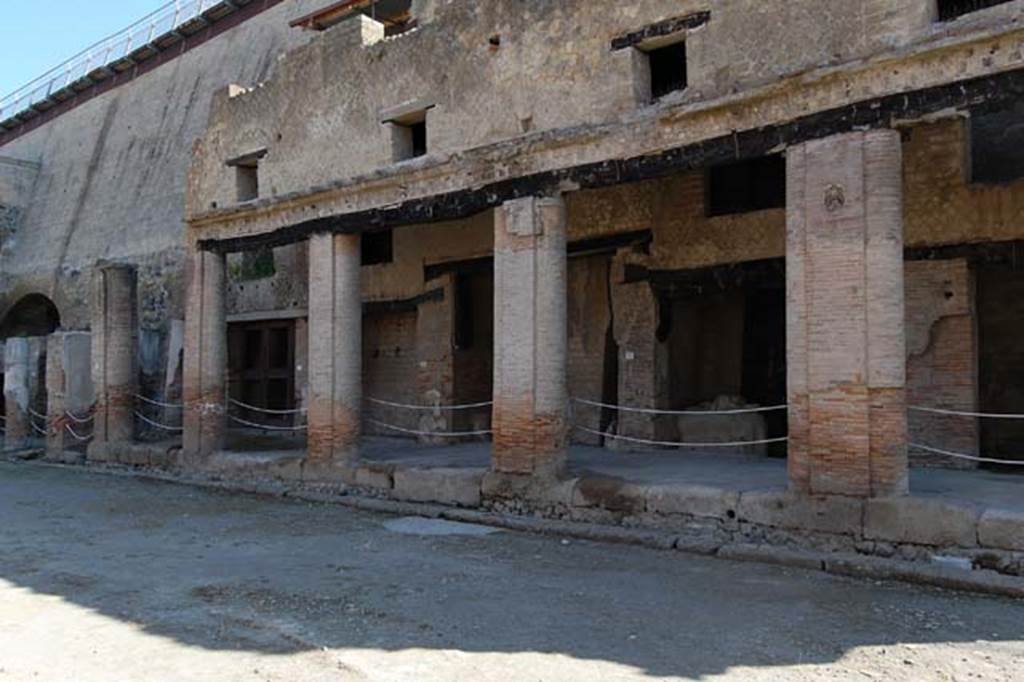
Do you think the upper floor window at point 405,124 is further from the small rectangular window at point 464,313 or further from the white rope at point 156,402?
the white rope at point 156,402

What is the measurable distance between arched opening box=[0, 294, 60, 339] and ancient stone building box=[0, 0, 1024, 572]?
25.6 ft

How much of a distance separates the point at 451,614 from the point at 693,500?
127 inches

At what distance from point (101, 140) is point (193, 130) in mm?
5621

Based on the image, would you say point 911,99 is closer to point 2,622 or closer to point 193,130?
point 2,622

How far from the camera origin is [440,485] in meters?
10.6

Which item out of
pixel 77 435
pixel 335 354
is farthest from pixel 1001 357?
pixel 77 435

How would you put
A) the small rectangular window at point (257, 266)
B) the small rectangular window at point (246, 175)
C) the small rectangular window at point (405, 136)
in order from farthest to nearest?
the small rectangular window at point (257, 266) < the small rectangular window at point (246, 175) < the small rectangular window at point (405, 136)

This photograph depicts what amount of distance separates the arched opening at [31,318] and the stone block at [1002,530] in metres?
24.6

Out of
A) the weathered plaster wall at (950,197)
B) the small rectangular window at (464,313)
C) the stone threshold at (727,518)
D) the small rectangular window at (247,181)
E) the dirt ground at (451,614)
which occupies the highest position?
the small rectangular window at (247,181)

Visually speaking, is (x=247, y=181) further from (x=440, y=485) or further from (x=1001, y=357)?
(x=1001, y=357)

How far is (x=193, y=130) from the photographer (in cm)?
2312

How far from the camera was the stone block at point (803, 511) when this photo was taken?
750 centimetres

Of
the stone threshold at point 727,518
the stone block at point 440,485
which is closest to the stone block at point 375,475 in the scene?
the stone threshold at point 727,518

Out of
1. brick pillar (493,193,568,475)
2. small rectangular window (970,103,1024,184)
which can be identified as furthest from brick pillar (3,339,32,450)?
small rectangular window (970,103,1024,184)
